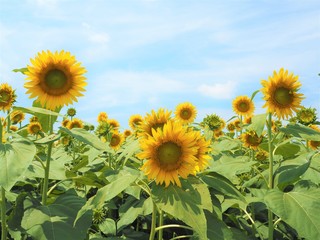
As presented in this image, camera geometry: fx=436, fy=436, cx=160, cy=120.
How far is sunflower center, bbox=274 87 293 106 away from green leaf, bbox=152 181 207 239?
4.43 feet

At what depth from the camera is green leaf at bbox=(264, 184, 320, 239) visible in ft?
7.32

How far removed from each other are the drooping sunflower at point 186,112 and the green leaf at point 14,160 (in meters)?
4.81

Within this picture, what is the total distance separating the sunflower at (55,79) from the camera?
2695 mm

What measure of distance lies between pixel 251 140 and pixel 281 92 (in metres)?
1.57

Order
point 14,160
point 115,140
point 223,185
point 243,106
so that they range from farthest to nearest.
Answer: point 243,106
point 115,140
point 223,185
point 14,160

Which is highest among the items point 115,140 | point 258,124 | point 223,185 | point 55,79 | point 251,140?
point 251,140

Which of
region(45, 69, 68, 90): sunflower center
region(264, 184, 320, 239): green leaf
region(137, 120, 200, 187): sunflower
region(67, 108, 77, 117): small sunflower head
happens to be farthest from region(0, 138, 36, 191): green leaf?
region(67, 108, 77, 117): small sunflower head

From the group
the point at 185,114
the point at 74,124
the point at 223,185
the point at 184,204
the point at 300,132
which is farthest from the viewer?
the point at 185,114

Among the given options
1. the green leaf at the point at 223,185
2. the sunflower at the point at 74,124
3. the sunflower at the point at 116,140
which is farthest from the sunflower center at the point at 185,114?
the green leaf at the point at 223,185

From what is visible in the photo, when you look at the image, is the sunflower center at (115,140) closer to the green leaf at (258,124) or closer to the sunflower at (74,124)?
the sunflower at (74,124)

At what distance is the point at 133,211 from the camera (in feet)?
9.62

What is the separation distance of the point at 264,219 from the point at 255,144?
107cm

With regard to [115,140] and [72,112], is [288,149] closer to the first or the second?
[115,140]

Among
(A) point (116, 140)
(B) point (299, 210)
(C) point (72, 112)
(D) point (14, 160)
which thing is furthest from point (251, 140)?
(C) point (72, 112)
